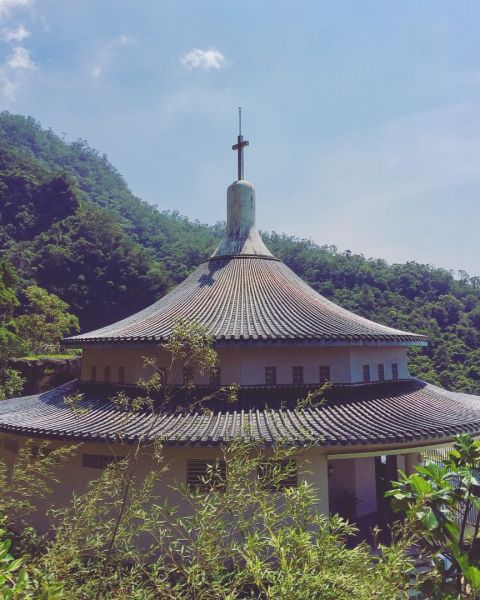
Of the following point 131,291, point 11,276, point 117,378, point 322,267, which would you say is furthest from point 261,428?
point 322,267

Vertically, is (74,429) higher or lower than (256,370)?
lower

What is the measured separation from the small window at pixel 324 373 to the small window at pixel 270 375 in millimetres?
1209

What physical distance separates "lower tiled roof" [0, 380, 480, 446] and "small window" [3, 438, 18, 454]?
971 mm

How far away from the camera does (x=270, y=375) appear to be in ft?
41.1

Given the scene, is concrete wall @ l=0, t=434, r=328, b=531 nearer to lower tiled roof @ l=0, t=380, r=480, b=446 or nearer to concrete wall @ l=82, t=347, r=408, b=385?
lower tiled roof @ l=0, t=380, r=480, b=446

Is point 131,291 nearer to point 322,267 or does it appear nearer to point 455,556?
point 322,267

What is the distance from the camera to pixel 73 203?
6619cm

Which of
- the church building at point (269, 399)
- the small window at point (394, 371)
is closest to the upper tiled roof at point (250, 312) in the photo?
the church building at point (269, 399)

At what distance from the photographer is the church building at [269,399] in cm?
1041

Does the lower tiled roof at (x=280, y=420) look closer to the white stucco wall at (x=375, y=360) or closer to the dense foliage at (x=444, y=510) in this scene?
the white stucco wall at (x=375, y=360)

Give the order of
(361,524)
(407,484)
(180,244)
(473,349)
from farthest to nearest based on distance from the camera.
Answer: (180,244), (473,349), (361,524), (407,484)

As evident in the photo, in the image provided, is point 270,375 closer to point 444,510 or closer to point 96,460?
point 96,460

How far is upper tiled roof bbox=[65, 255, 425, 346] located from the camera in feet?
40.2

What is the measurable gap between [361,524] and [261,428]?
17.8ft
